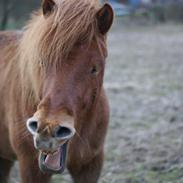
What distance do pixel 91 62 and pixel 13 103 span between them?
2.90 feet

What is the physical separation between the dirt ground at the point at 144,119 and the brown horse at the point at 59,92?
1418mm

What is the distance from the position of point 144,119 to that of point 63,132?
4.47 metres

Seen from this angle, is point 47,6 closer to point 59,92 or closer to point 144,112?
point 59,92

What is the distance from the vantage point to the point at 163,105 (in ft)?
25.6

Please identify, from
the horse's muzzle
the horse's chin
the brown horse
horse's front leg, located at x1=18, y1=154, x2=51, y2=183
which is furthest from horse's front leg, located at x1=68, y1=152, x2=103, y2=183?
the horse's muzzle

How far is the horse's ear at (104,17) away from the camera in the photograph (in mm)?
3125

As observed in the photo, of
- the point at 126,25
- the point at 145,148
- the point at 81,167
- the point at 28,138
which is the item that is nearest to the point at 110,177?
the point at 145,148

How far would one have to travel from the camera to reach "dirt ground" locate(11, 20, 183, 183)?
5.05m

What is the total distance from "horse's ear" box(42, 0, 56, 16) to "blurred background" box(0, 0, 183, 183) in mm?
2198

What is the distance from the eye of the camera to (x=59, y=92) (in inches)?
112

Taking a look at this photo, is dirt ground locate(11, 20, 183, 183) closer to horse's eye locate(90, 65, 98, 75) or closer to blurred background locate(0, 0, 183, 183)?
blurred background locate(0, 0, 183, 183)

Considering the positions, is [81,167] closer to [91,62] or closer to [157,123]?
[91,62]

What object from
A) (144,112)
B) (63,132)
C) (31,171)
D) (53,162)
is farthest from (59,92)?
(144,112)

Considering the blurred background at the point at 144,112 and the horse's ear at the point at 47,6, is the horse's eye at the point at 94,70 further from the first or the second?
the blurred background at the point at 144,112
